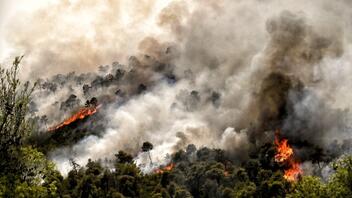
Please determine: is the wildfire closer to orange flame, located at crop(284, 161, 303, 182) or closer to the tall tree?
orange flame, located at crop(284, 161, 303, 182)

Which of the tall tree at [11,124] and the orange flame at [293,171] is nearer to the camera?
the tall tree at [11,124]

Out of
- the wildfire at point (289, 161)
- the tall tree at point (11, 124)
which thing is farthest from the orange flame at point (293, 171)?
the tall tree at point (11, 124)

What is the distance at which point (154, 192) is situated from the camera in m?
166

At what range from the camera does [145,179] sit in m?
185

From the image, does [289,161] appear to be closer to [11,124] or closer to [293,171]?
[293,171]

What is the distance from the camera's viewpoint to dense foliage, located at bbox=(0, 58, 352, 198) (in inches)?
1471

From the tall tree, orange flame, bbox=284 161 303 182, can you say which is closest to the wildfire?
orange flame, bbox=284 161 303 182

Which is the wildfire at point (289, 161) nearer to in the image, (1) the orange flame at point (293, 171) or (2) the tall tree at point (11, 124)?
(1) the orange flame at point (293, 171)

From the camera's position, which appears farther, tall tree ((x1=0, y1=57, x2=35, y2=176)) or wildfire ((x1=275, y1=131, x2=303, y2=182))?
wildfire ((x1=275, y1=131, x2=303, y2=182))

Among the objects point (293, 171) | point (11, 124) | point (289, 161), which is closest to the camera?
point (11, 124)

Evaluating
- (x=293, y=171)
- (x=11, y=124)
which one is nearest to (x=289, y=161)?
(x=293, y=171)

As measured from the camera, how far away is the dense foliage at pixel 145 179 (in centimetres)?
3738

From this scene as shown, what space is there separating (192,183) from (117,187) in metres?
27.1

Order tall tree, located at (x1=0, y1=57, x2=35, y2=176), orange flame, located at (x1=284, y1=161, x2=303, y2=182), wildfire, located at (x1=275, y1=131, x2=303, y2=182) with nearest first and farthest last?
tall tree, located at (x1=0, y1=57, x2=35, y2=176) < orange flame, located at (x1=284, y1=161, x2=303, y2=182) < wildfire, located at (x1=275, y1=131, x2=303, y2=182)
